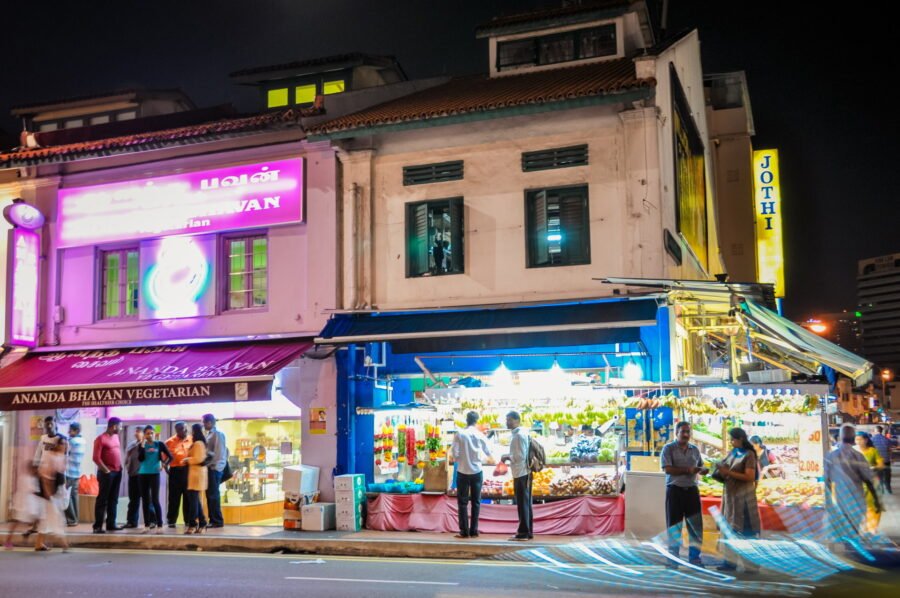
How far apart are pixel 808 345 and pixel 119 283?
13.7 meters

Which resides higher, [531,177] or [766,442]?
[531,177]

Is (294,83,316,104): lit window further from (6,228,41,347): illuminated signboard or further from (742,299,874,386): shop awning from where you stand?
(742,299,874,386): shop awning

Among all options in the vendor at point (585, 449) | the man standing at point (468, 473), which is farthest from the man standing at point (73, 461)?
the vendor at point (585, 449)

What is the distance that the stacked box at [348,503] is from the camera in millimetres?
15219

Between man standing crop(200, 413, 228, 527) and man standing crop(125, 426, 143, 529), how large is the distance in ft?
3.96

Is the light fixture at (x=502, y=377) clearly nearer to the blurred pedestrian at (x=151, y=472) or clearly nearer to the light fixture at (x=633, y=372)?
the light fixture at (x=633, y=372)

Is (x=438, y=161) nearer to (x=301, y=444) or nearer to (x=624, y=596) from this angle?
(x=301, y=444)

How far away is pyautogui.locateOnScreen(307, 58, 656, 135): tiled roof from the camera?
15602 mm

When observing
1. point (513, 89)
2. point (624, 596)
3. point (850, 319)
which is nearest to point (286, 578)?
point (624, 596)

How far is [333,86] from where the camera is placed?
2402 cm

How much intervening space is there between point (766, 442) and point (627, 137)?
567cm

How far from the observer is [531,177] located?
53.4ft

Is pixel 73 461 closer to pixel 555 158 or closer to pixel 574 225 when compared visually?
pixel 574 225

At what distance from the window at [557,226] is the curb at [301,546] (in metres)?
5.28
